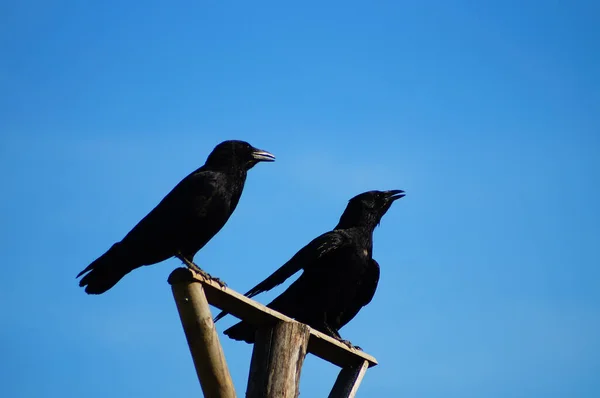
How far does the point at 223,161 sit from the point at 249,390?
3.61 metres

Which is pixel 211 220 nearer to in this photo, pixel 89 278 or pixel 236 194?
pixel 236 194

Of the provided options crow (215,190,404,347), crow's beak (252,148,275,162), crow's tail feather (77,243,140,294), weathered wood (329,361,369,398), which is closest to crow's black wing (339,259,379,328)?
crow (215,190,404,347)

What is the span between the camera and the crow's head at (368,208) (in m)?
8.73

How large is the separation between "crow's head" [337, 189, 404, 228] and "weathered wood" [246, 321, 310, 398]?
3.95 m

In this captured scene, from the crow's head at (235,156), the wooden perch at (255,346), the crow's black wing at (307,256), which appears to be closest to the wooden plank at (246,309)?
the wooden perch at (255,346)

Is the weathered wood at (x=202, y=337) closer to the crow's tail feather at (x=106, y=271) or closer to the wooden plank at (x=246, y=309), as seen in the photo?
the wooden plank at (x=246, y=309)

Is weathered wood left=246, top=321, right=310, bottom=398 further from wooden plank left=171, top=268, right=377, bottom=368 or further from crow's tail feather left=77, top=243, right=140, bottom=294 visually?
crow's tail feather left=77, top=243, right=140, bottom=294

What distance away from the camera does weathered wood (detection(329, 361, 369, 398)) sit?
17.7 feet

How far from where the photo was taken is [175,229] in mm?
7191

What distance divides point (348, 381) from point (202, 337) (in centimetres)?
149

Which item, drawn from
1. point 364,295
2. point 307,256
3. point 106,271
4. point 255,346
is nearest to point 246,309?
point 255,346

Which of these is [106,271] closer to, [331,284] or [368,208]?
[331,284]

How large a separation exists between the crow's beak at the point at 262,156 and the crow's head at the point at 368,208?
44.9 inches

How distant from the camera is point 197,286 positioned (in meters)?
4.38
